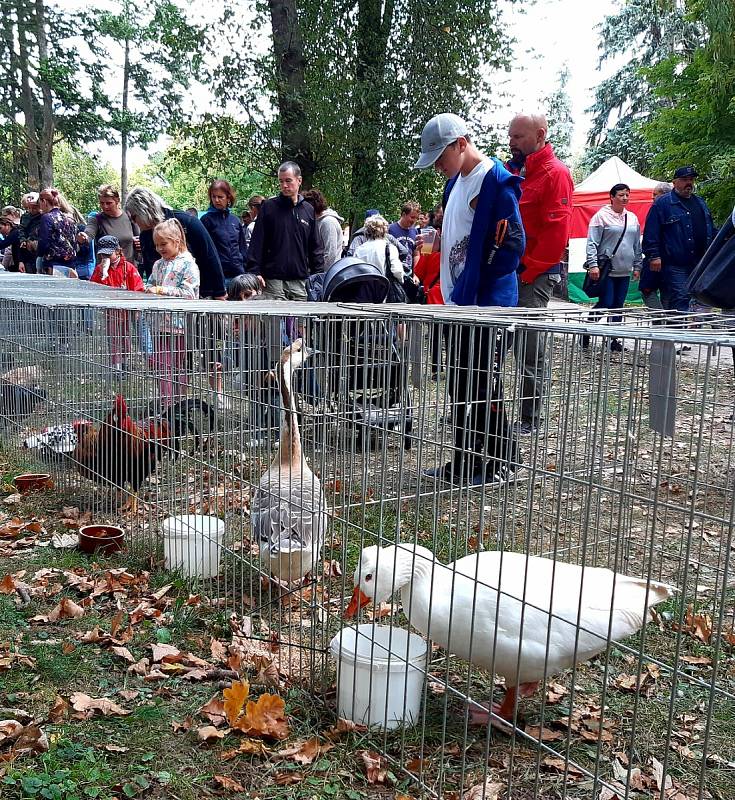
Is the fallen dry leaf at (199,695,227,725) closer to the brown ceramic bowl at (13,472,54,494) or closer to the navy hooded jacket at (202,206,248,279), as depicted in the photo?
the brown ceramic bowl at (13,472,54,494)

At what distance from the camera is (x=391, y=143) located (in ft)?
44.1

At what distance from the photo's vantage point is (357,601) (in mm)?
2922

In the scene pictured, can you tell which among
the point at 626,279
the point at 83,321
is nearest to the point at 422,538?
the point at 83,321

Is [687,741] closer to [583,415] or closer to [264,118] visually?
[583,415]

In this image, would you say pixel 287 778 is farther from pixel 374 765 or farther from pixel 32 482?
pixel 32 482

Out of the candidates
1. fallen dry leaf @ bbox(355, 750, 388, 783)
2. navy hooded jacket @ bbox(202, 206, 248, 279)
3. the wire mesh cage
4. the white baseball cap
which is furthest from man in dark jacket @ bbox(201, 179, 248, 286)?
fallen dry leaf @ bbox(355, 750, 388, 783)

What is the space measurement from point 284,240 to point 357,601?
16.9 feet

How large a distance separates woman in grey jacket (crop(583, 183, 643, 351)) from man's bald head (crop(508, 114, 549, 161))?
4559 millimetres

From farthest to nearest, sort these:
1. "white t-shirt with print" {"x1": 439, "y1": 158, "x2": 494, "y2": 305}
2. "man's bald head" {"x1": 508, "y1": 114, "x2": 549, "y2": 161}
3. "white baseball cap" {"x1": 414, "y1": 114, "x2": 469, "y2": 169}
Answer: "man's bald head" {"x1": 508, "y1": 114, "x2": 549, "y2": 161}
"white t-shirt with print" {"x1": 439, "y1": 158, "x2": 494, "y2": 305}
"white baseball cap" {"x1": 414, "y1": 114, "x2": 469, "y2": 169}

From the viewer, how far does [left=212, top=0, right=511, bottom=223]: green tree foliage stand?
43.2 ft

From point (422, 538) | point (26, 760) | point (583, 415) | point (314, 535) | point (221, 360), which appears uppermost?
point (221, 360)

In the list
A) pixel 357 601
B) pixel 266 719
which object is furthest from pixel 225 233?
pixel 266 719

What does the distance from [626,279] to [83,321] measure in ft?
24.8

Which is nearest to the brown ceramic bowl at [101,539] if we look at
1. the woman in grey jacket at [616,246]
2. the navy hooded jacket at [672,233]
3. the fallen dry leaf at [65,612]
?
the fallen dry leaf at [65,612]
